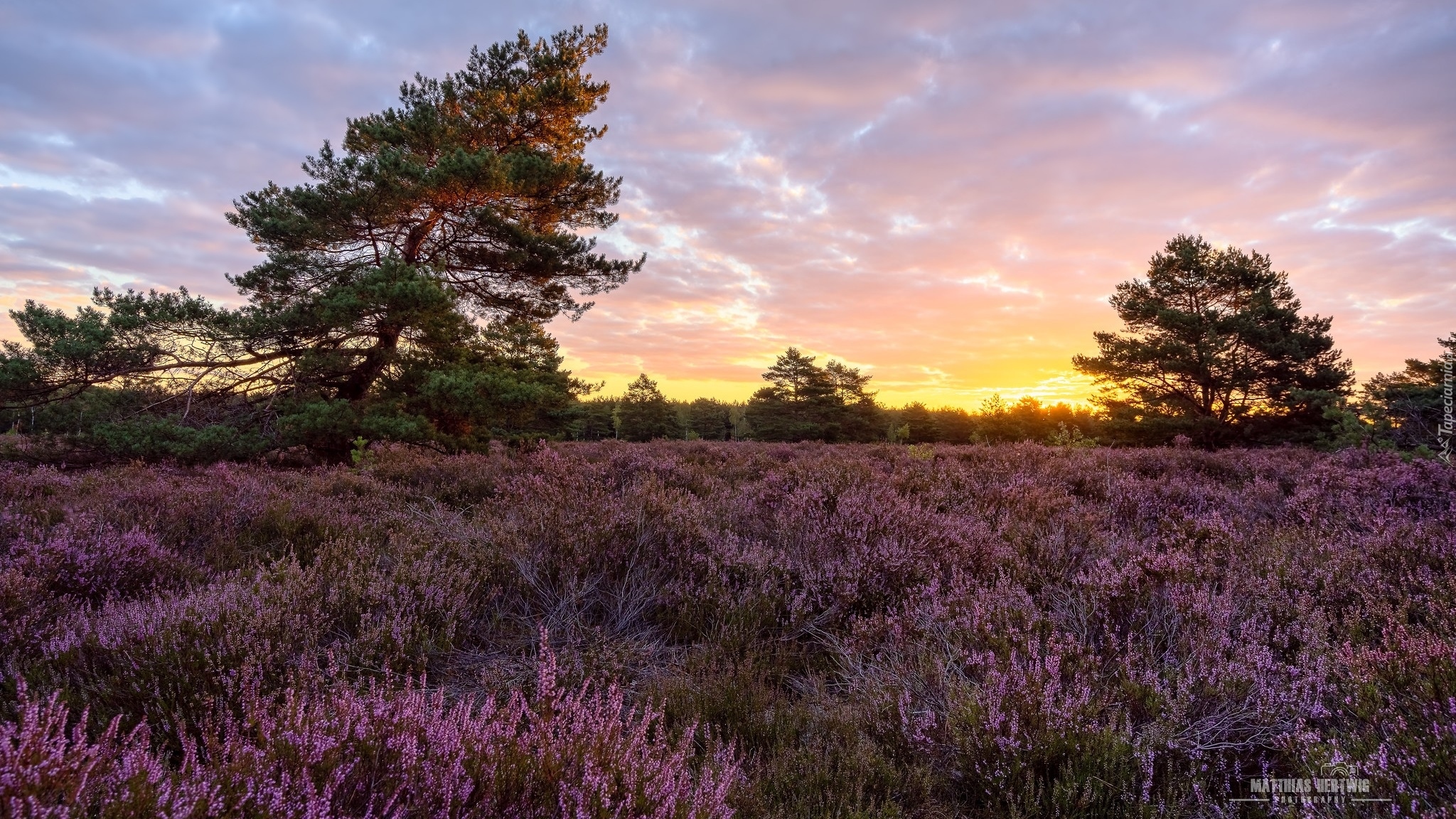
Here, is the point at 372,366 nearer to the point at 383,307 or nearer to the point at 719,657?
the point at 383,307

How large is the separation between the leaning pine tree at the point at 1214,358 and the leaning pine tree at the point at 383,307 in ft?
68.3

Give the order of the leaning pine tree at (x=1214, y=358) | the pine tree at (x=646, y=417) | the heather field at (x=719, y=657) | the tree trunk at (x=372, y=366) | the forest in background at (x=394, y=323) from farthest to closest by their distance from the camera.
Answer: the pine tree at (x=646, y=417), the leaning pine tree at (x=1214, y=358), the tree trunk at (x=372, y=366), the forest in background at (x=394, y=323), the heather field at (x=719, y=657)

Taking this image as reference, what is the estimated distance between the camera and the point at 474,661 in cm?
285

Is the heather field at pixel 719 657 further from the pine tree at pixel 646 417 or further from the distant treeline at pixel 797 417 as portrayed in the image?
the pine tree at pixel 646 417

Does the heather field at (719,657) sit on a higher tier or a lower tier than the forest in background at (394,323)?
lower

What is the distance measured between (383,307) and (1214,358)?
2604 cm

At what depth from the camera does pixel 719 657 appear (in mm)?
2949

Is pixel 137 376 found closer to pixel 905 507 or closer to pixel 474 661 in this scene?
pixel 474 661

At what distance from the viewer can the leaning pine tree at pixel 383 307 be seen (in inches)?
373

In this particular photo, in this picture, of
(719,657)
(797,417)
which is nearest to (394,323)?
(719,657)

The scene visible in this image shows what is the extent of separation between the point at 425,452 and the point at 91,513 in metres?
6.12

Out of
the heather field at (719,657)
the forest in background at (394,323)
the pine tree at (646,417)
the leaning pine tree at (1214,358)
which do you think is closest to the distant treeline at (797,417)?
the pine tree at (646,417)

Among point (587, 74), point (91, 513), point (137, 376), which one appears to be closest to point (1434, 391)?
point (587, 74)

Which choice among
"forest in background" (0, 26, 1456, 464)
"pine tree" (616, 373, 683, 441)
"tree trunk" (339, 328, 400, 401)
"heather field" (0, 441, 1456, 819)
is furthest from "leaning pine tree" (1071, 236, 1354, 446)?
"pine tree" (616, 373, 683, 441)
